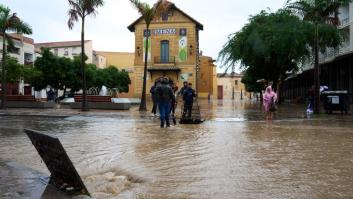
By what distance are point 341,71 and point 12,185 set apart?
3725 centimetres

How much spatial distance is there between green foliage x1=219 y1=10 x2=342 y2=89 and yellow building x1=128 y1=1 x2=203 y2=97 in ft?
50.2

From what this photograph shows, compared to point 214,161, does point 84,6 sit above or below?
above

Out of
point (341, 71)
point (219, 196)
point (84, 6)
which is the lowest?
point (219, 196)

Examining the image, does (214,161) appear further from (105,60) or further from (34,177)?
(105,60)

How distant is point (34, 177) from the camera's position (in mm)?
6707

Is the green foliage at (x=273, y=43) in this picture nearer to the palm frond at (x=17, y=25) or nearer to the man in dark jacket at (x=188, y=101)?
the palm frond at (x=17, y=25)

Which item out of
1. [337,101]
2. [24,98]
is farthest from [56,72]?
[337,101]

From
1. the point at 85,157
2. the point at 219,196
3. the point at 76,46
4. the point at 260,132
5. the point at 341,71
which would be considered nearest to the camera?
the point at 219,196

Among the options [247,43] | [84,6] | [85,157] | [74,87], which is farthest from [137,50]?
[85,157]

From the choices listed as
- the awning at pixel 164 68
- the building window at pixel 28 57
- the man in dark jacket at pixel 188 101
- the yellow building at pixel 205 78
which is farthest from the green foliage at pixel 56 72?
the man in dark jacket at pixel 188 101

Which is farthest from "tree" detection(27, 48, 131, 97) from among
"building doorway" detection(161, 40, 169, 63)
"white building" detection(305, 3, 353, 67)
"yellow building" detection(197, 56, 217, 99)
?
"white building" detection(305, 3, 353, 67)

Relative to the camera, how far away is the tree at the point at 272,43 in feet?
116

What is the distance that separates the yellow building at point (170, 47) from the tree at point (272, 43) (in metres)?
15.2

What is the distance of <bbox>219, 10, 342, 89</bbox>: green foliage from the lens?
116ft
